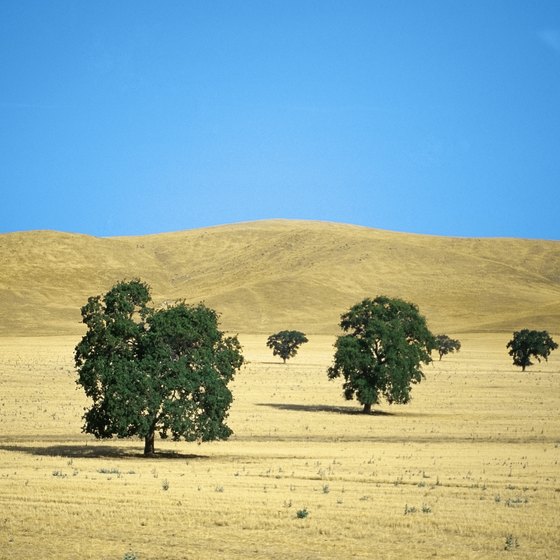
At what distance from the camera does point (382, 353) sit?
60594 millimetres

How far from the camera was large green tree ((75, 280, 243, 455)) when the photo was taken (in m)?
34.9

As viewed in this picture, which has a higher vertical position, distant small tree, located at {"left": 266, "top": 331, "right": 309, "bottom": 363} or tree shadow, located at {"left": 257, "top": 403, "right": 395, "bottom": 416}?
distant small tree, located at {"left": 266, "top": 331, "right": 309, "bottom": 363}

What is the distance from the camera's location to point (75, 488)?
25734 mm

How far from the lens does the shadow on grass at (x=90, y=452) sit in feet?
118

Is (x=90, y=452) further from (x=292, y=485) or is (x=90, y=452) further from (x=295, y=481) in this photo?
(x=292, y=485)

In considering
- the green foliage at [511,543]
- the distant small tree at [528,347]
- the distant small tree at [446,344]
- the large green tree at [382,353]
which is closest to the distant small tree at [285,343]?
the distant small tree at [446,344]

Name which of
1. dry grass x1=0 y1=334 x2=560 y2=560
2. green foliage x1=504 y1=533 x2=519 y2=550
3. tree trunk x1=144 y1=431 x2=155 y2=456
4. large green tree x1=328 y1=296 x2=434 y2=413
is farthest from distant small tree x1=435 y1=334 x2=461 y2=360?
green foliage x1=504 y1=533 x2=519 y2=550

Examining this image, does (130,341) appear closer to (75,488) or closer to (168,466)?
(168,466)

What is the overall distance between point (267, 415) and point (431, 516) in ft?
107

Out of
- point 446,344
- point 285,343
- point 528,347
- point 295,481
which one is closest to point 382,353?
point 295,481

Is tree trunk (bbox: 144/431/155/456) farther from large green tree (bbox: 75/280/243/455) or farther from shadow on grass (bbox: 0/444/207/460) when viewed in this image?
shadow on grass (bbox: 0/444/207/460)

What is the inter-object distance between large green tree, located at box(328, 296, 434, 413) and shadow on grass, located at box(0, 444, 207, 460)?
22.9 meters

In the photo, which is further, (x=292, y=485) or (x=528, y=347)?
(x=528, y=347)

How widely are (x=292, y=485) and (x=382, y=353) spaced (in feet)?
110
